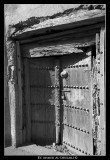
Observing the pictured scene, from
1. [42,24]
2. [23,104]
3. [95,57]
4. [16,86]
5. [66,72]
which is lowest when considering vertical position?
[23,104]

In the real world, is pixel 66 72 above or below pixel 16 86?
above

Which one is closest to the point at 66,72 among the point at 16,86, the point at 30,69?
the point at 30,69

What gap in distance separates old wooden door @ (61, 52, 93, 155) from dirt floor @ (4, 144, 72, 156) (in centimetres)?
17

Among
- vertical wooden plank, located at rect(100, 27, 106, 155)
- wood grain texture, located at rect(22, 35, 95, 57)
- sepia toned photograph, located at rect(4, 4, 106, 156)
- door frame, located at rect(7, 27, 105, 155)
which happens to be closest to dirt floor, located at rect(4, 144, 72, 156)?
sepia toned photograph, located at rect(4, 4, 106, 156)

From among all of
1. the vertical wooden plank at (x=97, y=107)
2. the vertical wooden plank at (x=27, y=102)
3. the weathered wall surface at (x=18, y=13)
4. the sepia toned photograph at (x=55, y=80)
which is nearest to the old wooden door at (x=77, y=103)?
the sepia toned photograph at (x=55, y=80)

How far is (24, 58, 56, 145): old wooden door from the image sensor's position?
3504mm

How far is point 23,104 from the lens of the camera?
357cm

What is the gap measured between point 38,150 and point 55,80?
4.56 feet

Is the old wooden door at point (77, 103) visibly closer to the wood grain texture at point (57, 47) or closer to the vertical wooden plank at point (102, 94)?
the wood grain texture at point (57, 47)

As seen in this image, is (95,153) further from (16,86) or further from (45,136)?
(16,86)

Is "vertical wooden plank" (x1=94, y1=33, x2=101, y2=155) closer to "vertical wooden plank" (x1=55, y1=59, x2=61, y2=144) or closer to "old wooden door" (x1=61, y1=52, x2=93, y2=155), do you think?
"old wooden door" (x1=61, y1=52, x2=93, y2=155)

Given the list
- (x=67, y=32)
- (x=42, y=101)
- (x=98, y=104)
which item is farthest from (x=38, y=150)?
(x=67, y=32)

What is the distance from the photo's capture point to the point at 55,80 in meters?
3.46

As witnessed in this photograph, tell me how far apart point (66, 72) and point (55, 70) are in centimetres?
27
